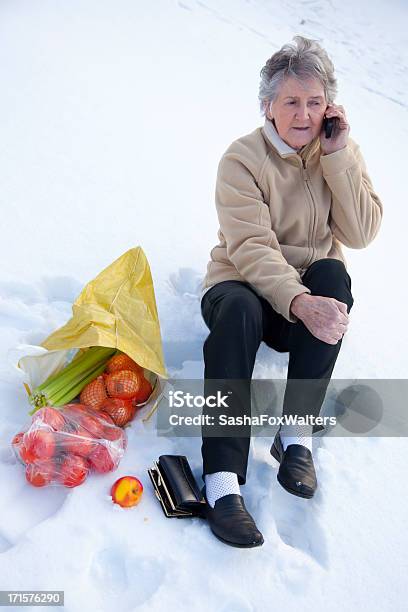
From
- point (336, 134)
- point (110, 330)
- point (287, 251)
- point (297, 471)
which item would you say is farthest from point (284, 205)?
point (297, 471)

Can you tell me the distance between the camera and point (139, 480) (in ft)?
5.73

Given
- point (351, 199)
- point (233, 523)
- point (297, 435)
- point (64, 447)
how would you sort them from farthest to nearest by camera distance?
point (351, 199)
point (297, 435)
point (64, 447)
point (233, 523)

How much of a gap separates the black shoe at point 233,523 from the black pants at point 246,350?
3.4 inches

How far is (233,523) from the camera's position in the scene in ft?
5.18

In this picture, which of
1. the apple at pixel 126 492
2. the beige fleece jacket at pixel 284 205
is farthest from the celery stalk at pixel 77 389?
the beige fleece jacket at pixel 284 205

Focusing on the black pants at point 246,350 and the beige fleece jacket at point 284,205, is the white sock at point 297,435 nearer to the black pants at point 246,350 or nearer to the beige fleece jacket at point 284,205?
the black pants at point 246,350

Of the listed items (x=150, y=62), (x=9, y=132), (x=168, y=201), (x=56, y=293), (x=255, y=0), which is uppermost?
(x=255, y=0)

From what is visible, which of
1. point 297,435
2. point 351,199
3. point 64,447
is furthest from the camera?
point 351,199

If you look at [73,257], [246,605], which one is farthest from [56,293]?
[246,605]

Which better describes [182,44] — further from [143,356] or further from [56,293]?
[143,356]

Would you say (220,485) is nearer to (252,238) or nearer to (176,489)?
(176,489)

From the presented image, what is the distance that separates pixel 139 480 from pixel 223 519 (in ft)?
0.93

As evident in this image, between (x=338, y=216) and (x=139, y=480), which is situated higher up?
(x=338, y=216)

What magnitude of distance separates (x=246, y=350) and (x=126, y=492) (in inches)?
20.2
